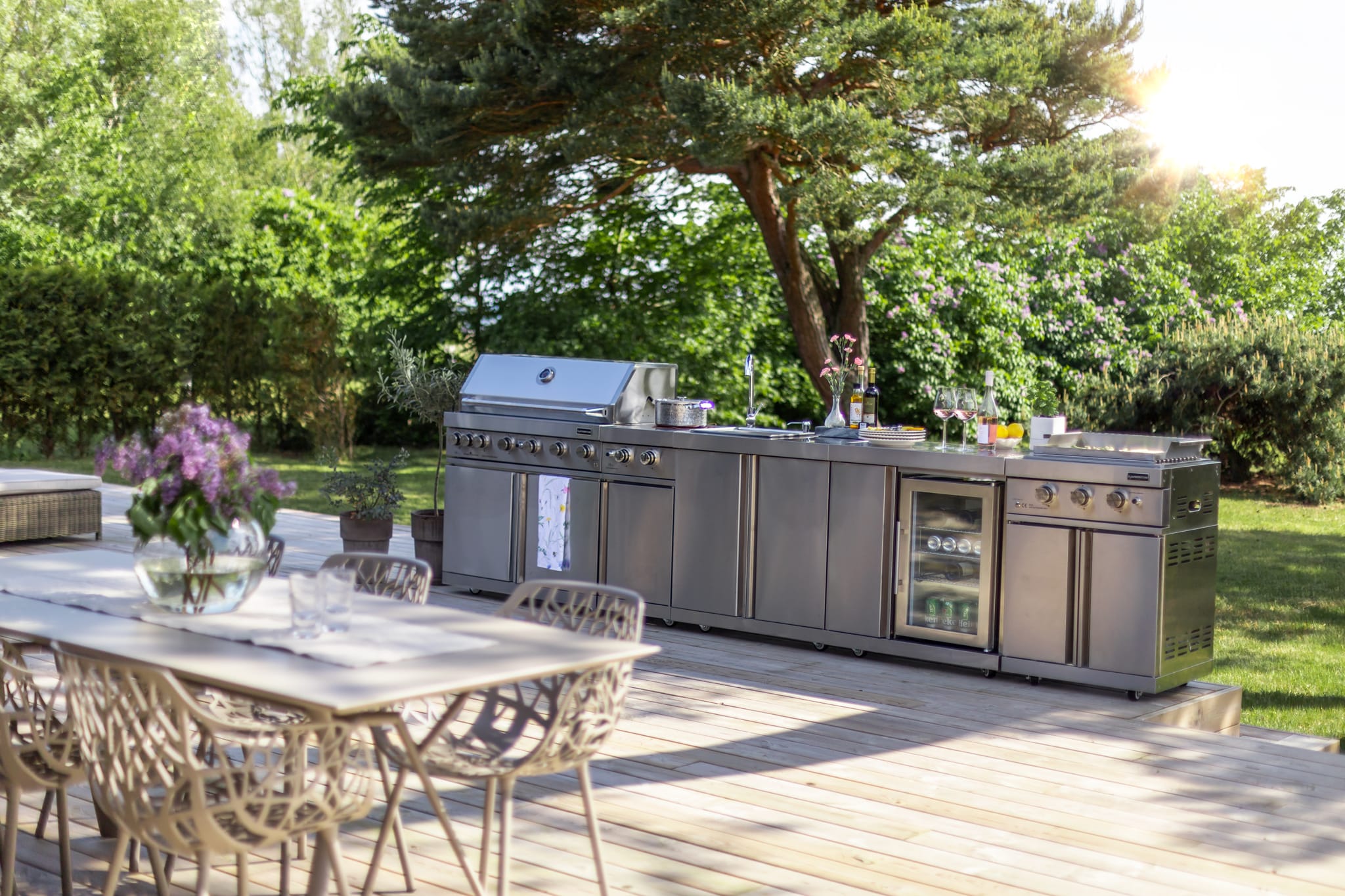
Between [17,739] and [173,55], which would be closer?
[17,739]

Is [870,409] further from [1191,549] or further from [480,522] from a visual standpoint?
[480,522]

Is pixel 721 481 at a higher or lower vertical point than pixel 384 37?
lower

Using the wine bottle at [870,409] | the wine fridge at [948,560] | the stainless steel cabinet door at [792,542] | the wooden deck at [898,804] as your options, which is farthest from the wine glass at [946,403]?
the wooden deck at [898,804]

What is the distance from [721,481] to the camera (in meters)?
6.13

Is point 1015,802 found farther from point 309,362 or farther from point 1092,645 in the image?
point 309,362

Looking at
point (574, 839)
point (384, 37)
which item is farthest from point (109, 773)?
point (384, 37)

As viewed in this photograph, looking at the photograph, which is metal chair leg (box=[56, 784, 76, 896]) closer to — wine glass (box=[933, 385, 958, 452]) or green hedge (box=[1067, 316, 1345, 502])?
wine glass (box=[933, 385, 958, 452])

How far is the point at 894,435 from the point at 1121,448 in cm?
99

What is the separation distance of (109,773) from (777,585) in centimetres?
387

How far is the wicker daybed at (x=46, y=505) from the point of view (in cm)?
853

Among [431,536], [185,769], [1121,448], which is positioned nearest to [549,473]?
[431,536]

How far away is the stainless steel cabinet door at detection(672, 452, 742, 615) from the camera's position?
611 cm

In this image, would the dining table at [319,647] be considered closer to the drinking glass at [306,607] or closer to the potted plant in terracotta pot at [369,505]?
the drinking glass at [306,607]

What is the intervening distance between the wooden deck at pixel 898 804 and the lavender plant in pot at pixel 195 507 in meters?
0.75
